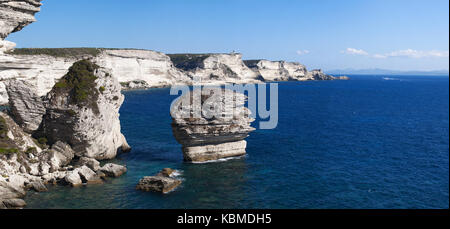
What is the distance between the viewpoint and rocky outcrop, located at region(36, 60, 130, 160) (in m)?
39.9

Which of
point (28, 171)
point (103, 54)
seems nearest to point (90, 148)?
point (28, 171)

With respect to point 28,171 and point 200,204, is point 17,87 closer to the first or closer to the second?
point 28,171

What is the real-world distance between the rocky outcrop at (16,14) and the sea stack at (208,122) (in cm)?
1832

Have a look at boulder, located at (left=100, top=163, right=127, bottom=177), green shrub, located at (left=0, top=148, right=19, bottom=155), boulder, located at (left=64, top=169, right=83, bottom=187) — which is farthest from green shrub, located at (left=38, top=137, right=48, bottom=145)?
boulder, located at (left=100, top=163, right=127, bottom=177)

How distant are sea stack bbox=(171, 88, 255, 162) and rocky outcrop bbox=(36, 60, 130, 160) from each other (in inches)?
360

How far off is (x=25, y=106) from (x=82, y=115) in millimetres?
7308

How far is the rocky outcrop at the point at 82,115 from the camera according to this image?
131 ft

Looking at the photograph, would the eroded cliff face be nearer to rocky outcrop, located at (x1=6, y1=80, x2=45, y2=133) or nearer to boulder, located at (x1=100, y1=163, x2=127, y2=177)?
rocky outcrop, located at (x1=6, y1=80, x2=45, y2=133)

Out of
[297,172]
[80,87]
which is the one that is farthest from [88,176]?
[297,172]

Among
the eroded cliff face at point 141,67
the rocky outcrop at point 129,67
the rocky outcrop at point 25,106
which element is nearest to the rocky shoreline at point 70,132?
the rocky outcrop at point 25,106

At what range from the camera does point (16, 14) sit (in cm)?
3503

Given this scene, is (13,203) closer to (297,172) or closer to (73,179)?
(73,179)

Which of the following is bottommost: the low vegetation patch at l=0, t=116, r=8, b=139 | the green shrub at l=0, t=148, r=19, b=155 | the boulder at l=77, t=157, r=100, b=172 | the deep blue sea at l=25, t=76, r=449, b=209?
the deep blue sea at l=25, t=76, r=449, b=209

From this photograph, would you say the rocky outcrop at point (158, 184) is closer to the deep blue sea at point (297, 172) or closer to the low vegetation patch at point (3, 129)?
the deep blue sea at point (297, 172)
